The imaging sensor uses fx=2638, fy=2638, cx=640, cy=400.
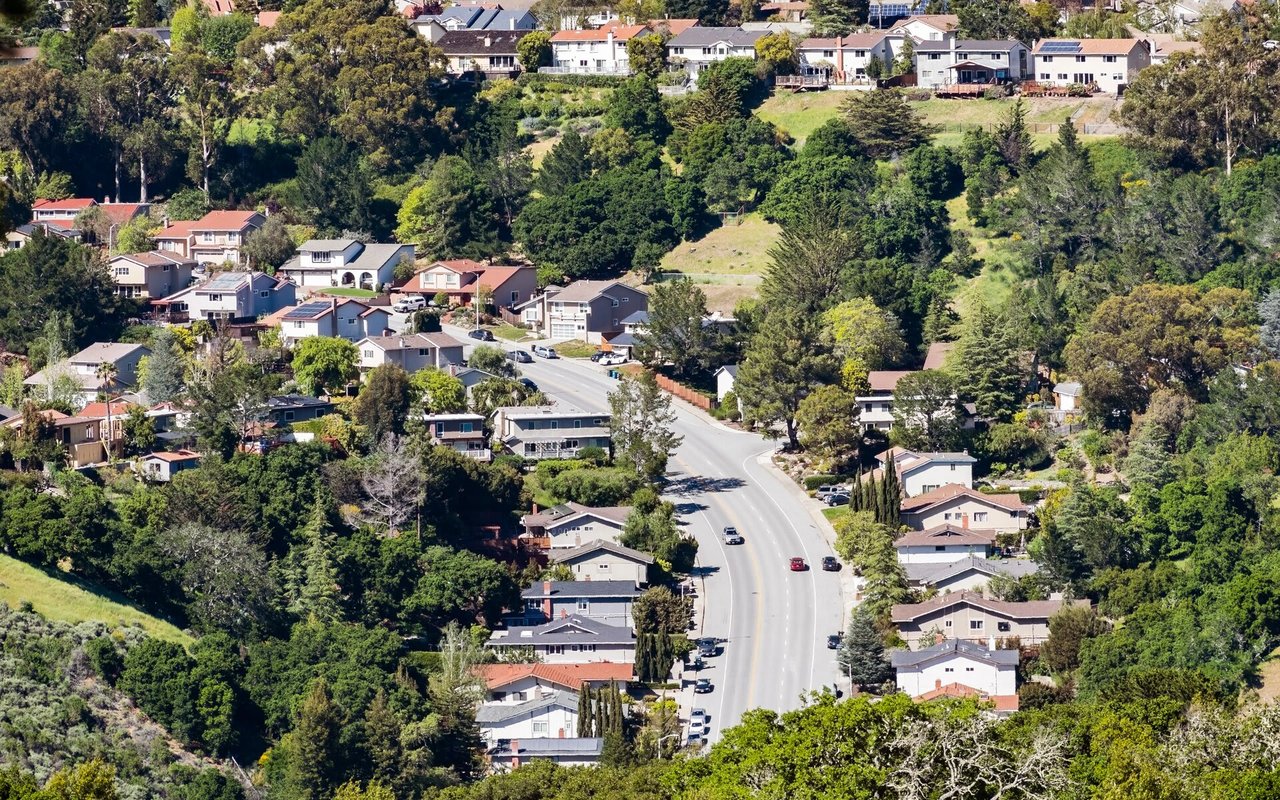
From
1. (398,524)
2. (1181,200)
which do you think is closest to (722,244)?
(1181,200)

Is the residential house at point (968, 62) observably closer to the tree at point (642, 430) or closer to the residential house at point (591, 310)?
the residential house at point (591, 310)

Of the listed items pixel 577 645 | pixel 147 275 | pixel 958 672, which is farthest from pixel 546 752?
pixel 147 275

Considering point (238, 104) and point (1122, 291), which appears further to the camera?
point (238, 104)

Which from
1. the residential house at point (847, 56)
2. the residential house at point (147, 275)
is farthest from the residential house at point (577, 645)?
the residential house at point (847, 56)

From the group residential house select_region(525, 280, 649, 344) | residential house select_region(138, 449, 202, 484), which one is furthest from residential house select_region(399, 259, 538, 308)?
residential house select_region(138, 449, 202, 484)

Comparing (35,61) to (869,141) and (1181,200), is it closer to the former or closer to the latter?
(869,141)

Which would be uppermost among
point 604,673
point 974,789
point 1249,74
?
point 1249,74

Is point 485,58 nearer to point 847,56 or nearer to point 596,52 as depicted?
point 596,52

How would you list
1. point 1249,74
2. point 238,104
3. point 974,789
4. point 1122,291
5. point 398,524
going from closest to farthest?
point 974,789 < point 398,524 < point 1122,291 < point 1249,74 < point 238,104
